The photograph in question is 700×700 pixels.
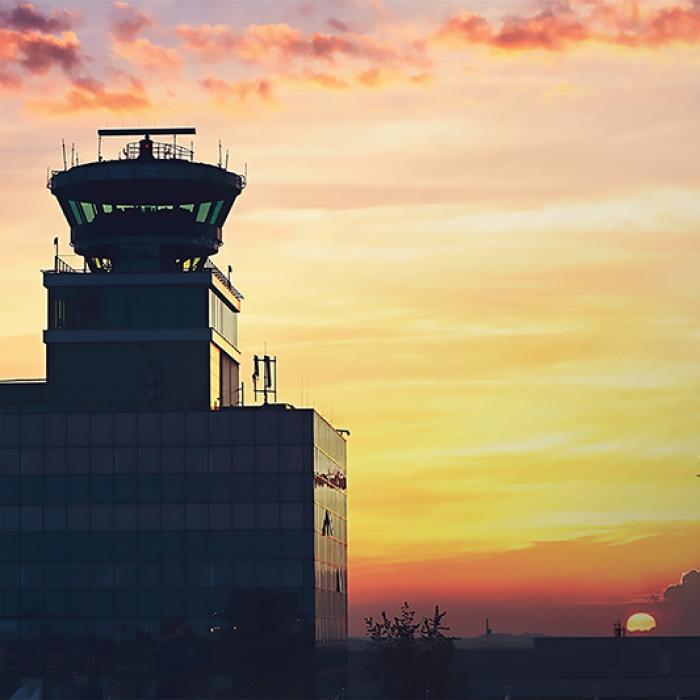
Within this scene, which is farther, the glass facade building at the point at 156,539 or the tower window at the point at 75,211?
the tower window at the point at 75,211

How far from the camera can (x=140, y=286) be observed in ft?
510

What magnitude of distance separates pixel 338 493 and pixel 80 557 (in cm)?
2981

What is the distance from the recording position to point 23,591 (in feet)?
487

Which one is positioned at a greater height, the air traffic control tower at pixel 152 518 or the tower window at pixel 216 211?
the tower window at pixel 216 211

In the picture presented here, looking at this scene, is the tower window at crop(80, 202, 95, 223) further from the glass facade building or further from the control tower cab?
the glass facade building

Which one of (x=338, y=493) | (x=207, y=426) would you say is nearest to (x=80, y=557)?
(x=207, y=426)

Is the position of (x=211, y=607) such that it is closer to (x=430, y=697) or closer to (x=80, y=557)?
(x=80, y=557)

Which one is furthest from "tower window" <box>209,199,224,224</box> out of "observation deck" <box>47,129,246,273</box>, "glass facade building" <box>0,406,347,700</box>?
"glass facade building" <box>0,406,347,700</box>

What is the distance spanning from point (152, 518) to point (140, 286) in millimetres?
20684

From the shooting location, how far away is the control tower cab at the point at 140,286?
153 metres

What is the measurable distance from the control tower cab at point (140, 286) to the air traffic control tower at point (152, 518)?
0.19 m

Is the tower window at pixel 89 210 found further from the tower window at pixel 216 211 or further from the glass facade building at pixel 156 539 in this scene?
the glass facade building at pixel 156 539

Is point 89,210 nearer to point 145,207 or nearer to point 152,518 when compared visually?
point 145,207

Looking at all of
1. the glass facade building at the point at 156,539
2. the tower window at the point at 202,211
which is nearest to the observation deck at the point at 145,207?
the tower window at the point at 202,211
